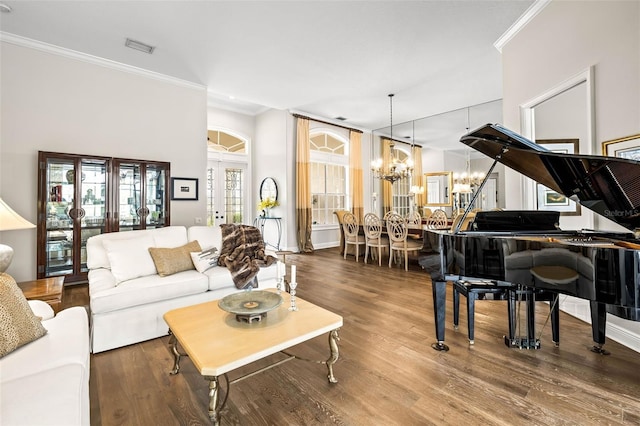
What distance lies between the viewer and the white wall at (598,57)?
91.3 inches

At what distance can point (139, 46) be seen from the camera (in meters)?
3.96

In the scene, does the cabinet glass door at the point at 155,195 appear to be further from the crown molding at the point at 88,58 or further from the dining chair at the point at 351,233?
the dining chair at the point at 351,233

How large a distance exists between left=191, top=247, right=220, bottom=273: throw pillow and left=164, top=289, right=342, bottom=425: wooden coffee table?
897mm

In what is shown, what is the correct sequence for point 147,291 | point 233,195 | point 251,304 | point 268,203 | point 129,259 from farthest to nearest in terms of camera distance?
point 233,195
point 268,203
point 129,259
point 147,291
point 251,304

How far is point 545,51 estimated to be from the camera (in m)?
3.19

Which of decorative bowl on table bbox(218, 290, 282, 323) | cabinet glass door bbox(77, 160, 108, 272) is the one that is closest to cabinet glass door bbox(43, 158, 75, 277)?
cabinet glass door bbox(77, 160, 108, 272)

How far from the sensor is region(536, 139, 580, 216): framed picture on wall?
3.08m

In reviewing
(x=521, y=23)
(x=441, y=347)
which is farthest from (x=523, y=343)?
(x=521, y=23)

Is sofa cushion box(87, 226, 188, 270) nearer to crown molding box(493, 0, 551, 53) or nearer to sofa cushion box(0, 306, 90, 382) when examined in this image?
sofa cushion box(0, 306, 90, 382)

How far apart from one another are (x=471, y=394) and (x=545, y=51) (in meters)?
3.68

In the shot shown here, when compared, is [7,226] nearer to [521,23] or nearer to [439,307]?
[439,307]

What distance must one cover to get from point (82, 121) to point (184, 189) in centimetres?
169

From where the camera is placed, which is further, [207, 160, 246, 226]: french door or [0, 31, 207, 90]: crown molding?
[207, 160, 246, 226]: french door

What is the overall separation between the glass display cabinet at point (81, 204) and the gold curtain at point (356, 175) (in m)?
5.00
